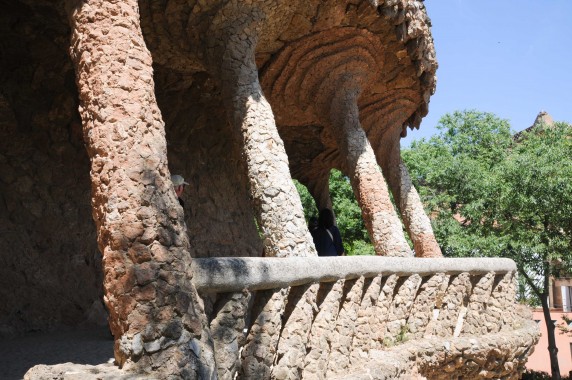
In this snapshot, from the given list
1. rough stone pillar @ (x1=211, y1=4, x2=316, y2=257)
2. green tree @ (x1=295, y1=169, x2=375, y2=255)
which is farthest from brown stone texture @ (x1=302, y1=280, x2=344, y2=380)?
green tree @ (x1=295, y1=169, x2=375, y2=255)

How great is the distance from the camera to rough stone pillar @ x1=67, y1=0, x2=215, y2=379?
250 centimetres

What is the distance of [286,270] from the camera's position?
3.23 m

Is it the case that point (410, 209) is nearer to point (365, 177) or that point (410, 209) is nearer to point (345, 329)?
point (365, 177)

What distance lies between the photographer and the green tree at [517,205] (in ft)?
44.9

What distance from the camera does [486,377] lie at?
18.6ft

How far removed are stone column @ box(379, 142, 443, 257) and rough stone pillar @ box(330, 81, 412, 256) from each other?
3.61 feet

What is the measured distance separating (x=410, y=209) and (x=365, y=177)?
146 centimetres

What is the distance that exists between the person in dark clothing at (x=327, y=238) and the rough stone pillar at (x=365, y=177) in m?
0.58

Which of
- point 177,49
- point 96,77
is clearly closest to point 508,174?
point 177,49

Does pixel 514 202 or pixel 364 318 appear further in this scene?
pixel 514 202

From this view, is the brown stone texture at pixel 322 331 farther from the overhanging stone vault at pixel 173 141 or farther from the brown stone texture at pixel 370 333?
the overhanging stone vault at pixel 173 141

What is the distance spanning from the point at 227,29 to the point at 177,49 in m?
0.88

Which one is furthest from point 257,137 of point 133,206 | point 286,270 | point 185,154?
point 185,154

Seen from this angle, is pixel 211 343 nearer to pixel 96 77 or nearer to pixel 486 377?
pixel 96 77
